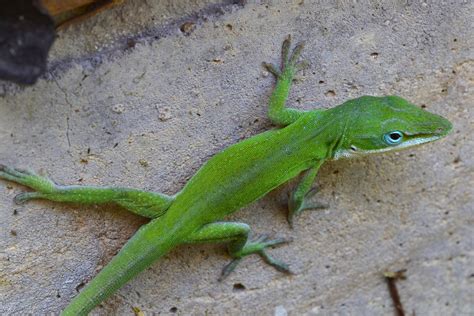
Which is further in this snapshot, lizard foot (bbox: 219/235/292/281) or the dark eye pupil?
lizard foot (bbox: 219/235/292/281)

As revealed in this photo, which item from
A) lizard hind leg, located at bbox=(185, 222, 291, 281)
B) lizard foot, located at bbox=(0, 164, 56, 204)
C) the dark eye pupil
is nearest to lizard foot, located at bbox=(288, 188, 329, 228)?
lizard hind leg, located at bbox=(185, 222, 291, 281)

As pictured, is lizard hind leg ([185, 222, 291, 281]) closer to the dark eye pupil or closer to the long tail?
the long tail

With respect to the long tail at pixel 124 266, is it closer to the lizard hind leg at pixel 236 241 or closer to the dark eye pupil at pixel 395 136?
the lizard hind leg at pixel 236 241

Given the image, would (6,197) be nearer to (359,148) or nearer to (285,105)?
(285,105)

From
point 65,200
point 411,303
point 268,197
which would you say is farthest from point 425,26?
point 65,200

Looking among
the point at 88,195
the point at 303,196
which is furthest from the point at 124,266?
the point at 303,196

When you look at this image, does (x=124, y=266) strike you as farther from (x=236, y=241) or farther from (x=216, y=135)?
(x=216, y=135)

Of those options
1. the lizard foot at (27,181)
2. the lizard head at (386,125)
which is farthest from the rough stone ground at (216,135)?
the lizard head at (386,125)
